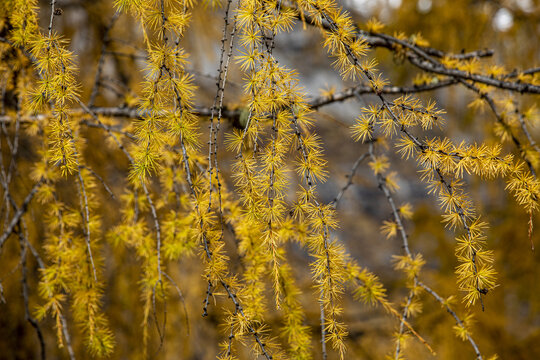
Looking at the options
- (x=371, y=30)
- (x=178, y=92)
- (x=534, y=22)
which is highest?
(x=534, y=22)

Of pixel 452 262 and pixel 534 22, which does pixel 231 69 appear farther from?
pixel 452 262

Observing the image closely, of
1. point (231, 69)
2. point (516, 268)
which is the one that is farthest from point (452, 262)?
point (231, 69)

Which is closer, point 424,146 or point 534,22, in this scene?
point 424,146

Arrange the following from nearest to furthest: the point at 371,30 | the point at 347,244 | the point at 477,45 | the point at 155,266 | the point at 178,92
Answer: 1. the point at 178,92
2. the point at 155,266
3. the point at 371,30
4. the point at 477,45
5. the point at 347,244

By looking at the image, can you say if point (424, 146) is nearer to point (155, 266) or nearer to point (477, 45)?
point (155, 266)

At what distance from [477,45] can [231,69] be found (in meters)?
1.19

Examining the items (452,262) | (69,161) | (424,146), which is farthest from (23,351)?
(452,262)

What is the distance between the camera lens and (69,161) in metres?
0.60

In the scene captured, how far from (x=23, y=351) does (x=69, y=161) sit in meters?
1.26

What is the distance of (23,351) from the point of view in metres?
1.45

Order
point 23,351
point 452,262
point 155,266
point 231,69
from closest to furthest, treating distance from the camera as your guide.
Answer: point 155,266 < point 23,351 < point 231,69 < point 452,262

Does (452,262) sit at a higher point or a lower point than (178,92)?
higher

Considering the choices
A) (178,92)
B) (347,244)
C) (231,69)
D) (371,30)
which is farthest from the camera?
(347,244)

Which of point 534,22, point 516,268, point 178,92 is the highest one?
point 534,22
